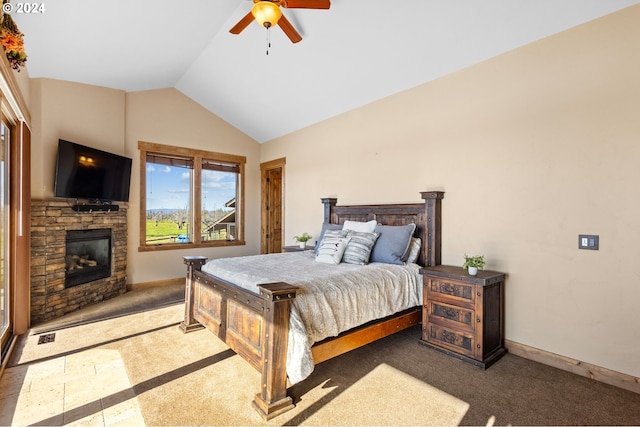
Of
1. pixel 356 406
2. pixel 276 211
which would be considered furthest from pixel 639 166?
pixel 276 211

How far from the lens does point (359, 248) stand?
338 cm

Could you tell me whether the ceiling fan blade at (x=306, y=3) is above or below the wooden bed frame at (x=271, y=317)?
above

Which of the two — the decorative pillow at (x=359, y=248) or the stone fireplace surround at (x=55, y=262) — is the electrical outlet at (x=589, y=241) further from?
the stone fireplace surround at (x=55, y=262)

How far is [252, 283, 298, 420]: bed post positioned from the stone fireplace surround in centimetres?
324

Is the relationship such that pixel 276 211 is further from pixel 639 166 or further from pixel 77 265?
pixel 639 166

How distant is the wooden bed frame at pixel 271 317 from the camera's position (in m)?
2.03

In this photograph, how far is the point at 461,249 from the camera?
3311 mm

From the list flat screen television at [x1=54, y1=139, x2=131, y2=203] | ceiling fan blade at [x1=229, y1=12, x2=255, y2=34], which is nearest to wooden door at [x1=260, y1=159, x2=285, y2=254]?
flat screen television at [x1=54, y1=139, x2=131, y2=203]

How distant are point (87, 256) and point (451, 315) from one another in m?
4.70

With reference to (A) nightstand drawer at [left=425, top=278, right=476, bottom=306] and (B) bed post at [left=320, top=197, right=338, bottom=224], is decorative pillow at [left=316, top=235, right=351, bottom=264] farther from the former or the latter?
(B) bed post at [left=320, top=197, right=338, bottom=224]

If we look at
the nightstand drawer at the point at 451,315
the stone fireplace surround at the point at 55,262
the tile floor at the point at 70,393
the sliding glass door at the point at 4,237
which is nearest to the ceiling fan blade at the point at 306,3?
the nightstand drawer at the point at 451,315

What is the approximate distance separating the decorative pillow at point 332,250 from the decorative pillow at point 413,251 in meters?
0.69

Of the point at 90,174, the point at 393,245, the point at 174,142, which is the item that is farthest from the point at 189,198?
the point at 393,245

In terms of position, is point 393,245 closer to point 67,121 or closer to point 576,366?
point 576,366
